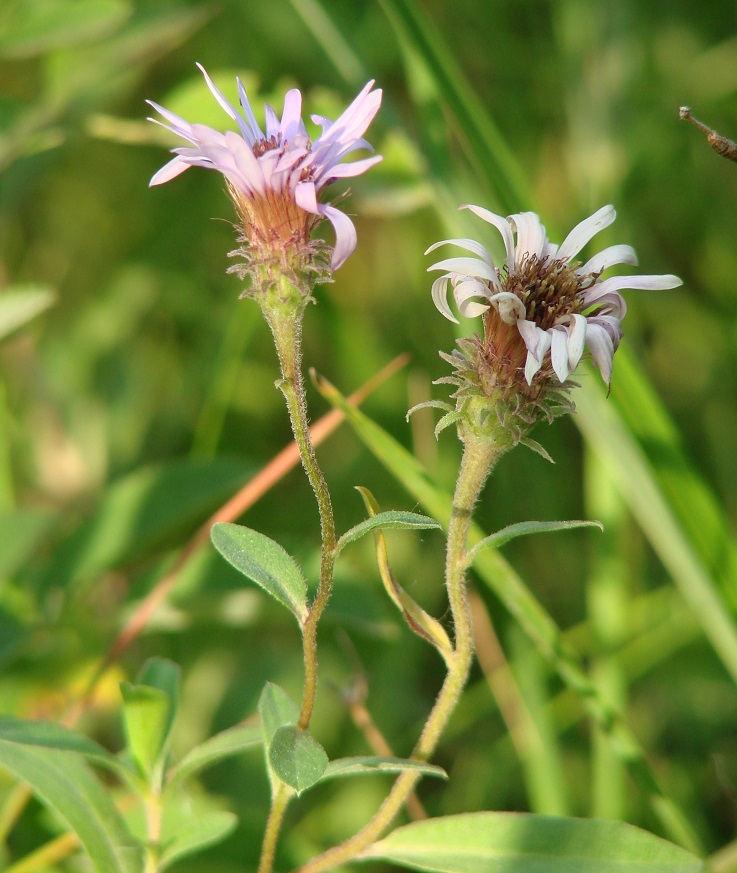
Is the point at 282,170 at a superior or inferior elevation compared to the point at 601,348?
superior

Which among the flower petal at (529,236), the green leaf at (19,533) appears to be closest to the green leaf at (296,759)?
the flower petal at (529,236)

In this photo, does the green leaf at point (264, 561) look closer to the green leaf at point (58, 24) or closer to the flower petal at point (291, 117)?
the flower petal at point (291, 117)

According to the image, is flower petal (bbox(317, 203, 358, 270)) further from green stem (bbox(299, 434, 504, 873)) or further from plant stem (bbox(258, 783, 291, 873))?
plant stem (bbox(258, 783, 291, 873))

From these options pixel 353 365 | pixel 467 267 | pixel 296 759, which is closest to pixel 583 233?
pixel 467 267

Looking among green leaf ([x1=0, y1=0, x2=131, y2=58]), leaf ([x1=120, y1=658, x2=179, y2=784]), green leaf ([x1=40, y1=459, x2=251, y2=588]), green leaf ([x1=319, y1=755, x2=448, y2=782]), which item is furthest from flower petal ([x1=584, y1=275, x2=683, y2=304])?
green leaf ([x1=0, y1=0, x2=131, y2=58])

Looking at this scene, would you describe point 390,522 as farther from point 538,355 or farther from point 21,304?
point 21,304

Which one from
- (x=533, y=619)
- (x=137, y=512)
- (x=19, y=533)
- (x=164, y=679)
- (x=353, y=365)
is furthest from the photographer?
(x=353, y=365)

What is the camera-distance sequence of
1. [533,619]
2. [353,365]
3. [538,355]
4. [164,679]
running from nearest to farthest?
[538,355]
[164,679]
[533,619]
[353,365]
